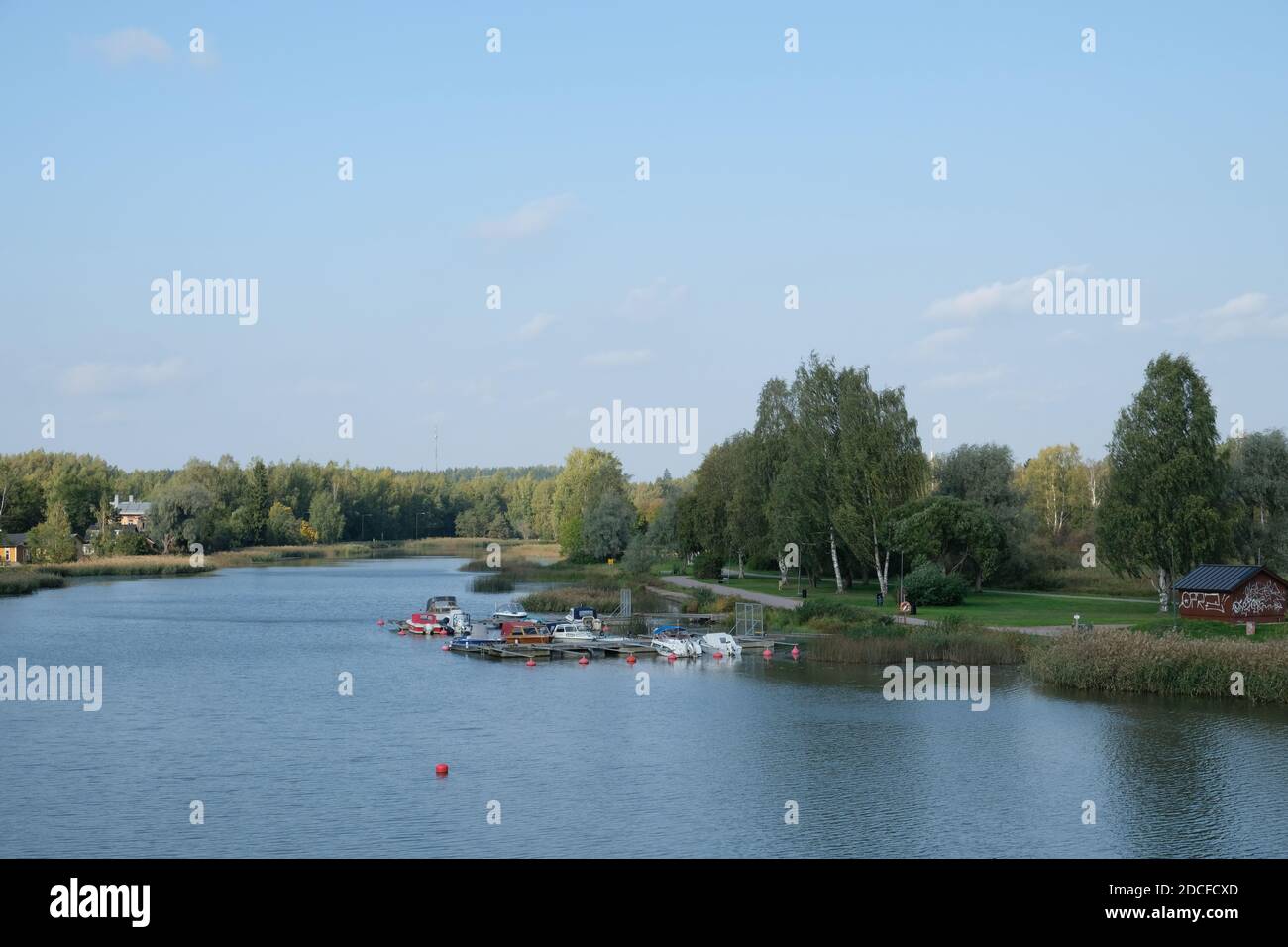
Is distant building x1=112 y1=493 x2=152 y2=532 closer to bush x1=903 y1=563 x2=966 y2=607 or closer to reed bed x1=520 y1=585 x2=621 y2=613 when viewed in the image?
reed bed x1=520 y1=585 x2=621 y2=613

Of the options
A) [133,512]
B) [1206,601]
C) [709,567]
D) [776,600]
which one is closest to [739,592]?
[776,600]

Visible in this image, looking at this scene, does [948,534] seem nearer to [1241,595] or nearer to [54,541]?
[1241,595]

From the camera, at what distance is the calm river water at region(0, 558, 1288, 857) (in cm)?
2806

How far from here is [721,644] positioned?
59.7 m

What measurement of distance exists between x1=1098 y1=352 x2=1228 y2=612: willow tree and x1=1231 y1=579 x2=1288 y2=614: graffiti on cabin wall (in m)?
8.19

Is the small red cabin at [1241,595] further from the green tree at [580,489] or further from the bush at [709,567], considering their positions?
the green tree at [580,489]

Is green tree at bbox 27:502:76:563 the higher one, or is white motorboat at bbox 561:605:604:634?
green tree at bbox 27:502:76:563

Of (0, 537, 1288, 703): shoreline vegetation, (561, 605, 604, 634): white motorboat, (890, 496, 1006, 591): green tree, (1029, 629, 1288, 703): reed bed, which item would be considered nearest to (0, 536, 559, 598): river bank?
(0, 537, 1288, 703): shoreline vegetation

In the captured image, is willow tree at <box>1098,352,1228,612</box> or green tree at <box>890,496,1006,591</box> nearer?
willow tree at <box>1098,352,1228,612</box>

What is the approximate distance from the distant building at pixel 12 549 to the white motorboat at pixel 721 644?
9532 cm

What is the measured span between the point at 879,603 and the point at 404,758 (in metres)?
38.5

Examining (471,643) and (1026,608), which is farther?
(1026,608)

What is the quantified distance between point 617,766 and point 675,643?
25238mm
